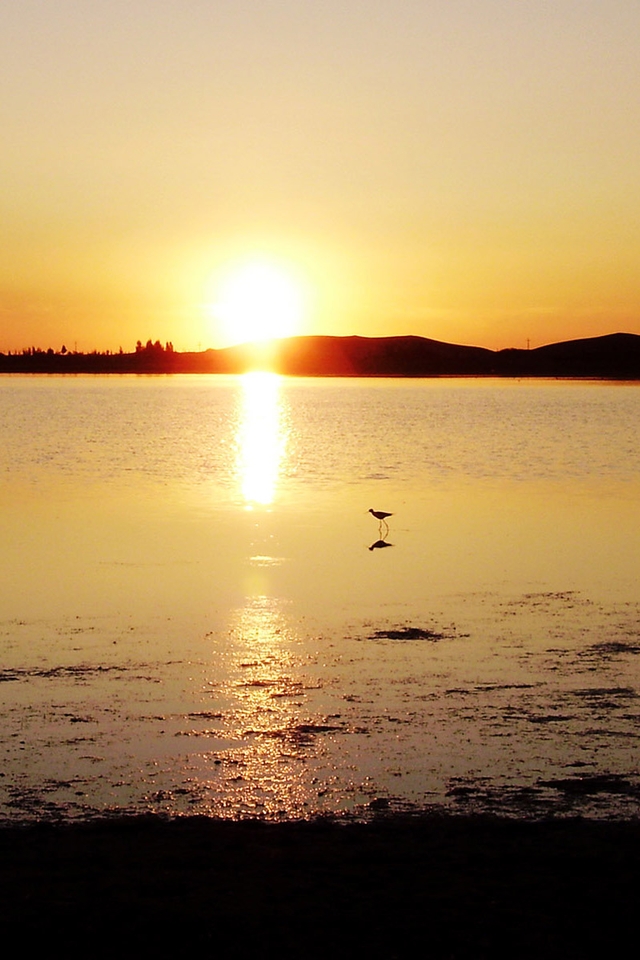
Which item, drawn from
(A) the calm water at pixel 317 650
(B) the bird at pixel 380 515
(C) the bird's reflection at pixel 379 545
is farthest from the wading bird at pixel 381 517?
(C) the bird's reflection at pixel 379 545

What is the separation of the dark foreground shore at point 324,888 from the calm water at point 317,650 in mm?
667

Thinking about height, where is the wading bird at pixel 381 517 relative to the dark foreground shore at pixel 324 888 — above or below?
below

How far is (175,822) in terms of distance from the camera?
8.98 m

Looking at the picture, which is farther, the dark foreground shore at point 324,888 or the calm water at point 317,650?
the calm water at point 317,650

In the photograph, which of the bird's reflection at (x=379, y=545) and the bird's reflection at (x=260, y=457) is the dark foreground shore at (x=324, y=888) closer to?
the bird's reflection at (x=379, y=545)

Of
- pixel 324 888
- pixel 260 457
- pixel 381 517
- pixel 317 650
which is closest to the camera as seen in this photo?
pixel 324 888

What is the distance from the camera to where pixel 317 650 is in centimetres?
1517

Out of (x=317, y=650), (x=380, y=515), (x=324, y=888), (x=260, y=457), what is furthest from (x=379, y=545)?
(x=260, y=457)

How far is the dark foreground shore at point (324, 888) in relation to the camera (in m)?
6.84

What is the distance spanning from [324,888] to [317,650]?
7.57 meters

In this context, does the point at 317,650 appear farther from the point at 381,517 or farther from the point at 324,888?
the point at 381,517

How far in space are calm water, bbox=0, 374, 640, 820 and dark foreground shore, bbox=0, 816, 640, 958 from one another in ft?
2.19

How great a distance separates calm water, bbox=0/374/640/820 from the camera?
10.1 m

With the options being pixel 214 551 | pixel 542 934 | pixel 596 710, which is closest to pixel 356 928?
pixel 542 934
